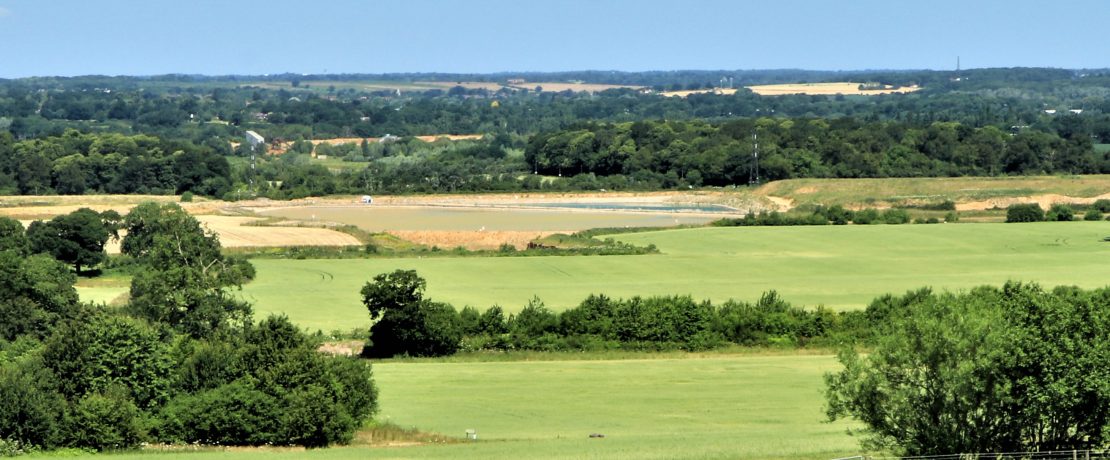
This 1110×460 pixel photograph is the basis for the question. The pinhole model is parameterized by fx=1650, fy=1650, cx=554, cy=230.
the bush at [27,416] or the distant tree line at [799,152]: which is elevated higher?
the bush at [27,416]

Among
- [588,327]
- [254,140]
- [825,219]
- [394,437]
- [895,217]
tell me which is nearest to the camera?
[394,437]

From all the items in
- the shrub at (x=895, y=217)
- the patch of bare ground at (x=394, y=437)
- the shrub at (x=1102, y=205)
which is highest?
the patch of bare ground at (x=394, y=437)

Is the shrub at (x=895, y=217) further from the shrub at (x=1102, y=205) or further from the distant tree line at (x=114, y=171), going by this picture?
the distant tree line at (x=114, y=171)

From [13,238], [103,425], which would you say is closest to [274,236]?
[13,238]

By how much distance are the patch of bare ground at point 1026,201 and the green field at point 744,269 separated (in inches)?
668

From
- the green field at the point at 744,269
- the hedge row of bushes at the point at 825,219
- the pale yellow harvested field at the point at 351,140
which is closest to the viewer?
the green field at the point at 744,269

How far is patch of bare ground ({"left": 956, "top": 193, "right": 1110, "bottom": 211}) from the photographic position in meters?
92.3

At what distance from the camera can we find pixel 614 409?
114 feet

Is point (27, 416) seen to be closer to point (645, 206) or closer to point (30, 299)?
point (30, 299)

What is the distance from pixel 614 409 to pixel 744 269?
91.2 ft

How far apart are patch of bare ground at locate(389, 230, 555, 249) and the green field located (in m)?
5.35

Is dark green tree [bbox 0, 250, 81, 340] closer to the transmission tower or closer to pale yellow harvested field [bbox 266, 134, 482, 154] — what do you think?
the transmission tower

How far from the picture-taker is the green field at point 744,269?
178ft

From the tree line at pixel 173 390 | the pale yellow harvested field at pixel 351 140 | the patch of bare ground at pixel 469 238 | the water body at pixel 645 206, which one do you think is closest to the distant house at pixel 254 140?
the pale yellow harvested field at pixel 351 140
